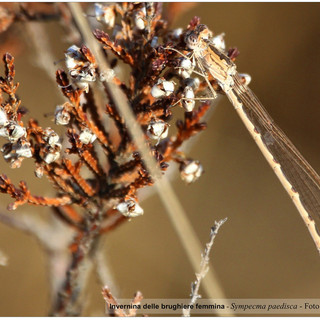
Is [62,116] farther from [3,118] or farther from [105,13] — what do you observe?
[105,13]

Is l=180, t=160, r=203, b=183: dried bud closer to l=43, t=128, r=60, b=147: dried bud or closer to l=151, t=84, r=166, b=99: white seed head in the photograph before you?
l=151, t=84, r=166, b=99: white seed head

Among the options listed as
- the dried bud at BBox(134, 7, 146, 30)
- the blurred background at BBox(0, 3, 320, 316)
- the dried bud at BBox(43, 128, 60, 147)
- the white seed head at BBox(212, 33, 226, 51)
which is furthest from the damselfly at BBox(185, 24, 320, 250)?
the dried bud at BBox(43, 128, 60, 147)

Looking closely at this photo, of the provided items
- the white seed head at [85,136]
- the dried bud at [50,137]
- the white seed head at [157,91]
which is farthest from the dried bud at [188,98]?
the dried bud at [50,137]

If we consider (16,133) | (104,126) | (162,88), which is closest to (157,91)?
(162,88)

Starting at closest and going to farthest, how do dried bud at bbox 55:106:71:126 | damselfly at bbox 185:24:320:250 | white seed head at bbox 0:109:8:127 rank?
white seed head at bbox 0:109:8:127, dried bud at bbox 55:106:71:126, damselfly at bbox 185:24:320:250

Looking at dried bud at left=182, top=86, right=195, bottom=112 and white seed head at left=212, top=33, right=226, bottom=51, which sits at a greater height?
white seed head at left=212, top=33, right=226, bottom=51

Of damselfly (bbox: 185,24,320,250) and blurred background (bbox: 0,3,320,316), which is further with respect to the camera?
blurred background (bbox: 0,3,320,316)

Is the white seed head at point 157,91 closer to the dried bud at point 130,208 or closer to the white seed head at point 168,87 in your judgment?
the white seed head at point 168,87
